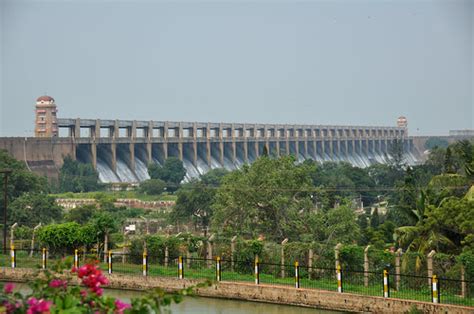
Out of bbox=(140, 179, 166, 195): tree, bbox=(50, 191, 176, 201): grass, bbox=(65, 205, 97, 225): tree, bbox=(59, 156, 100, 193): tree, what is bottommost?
bbox=(65, 205, 97, 225): tree

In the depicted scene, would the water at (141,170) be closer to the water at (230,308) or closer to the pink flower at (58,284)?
the water at (230,308)

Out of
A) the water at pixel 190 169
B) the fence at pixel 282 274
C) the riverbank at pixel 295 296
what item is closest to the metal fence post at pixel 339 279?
the fence at pixel 282 274

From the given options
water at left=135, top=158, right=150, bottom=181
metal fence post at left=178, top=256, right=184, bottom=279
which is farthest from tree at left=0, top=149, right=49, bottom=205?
water at left=135, top=158, right=150, bottom=181

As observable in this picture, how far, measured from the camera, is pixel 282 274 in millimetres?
19578

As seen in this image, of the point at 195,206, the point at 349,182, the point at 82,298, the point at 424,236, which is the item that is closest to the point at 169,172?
the point at 349,182

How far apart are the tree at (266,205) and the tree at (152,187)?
102 feet

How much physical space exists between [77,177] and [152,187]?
5166 millimetres

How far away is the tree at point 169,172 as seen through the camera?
66312 millimetres

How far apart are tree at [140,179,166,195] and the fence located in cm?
3441

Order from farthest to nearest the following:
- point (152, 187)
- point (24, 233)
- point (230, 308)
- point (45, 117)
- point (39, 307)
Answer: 1. point (45, 117)
2. point (152, 187)
3. point (24, 233)
4. point (230, 308)
5. point (39, 307)

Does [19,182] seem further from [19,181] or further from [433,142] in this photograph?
[433,142]

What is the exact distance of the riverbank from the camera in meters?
15.8

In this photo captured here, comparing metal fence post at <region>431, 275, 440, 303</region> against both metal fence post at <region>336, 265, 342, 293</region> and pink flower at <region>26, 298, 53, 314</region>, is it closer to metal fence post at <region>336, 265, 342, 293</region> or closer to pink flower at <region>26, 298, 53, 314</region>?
metal fence post at <region>336, 265, 342, 293</region>

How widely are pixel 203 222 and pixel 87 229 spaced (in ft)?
55.2
